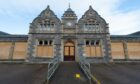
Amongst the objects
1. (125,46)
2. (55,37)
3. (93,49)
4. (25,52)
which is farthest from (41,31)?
(125,46)

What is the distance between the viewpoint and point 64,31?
66.5ft

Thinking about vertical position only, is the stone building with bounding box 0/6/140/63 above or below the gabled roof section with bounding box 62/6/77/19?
below

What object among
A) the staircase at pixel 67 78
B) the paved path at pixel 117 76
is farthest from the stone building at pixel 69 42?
the staircase at pixel 67 78

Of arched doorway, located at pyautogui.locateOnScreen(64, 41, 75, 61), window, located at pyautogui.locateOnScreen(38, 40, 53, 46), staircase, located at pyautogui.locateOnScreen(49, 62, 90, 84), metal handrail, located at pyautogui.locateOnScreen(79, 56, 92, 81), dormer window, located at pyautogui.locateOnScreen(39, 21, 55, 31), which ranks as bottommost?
staircase, located at pyautogui.locateOnScreen(49, 62, 90, 84)

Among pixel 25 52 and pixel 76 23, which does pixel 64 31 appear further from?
pixel 25 52

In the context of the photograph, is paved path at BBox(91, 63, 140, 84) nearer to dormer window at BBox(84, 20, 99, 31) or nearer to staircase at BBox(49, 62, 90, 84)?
staircase at BBox(49, 62, 90, 84)

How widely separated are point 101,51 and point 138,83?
1115cm

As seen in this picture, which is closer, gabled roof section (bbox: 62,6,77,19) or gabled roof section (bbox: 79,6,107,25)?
gabled roof section (bbox: 79,6,107,25)

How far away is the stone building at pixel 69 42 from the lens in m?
19.3

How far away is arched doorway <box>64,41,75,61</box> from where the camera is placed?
783 inches

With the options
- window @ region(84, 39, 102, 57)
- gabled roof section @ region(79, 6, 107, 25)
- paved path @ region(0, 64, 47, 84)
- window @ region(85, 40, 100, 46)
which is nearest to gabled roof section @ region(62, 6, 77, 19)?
gabled roof section @ region(79, 6, 107, 25)

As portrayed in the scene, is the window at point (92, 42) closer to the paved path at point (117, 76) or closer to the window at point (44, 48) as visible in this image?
the window at point (44, 48)

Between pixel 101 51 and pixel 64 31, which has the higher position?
pixel 64 31

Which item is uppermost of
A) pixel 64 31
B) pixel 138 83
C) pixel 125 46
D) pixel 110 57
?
pixel 64 31
